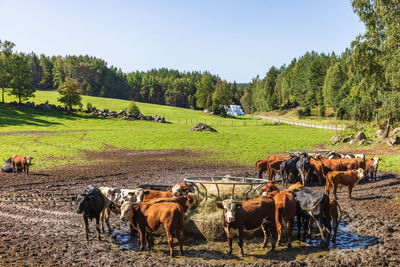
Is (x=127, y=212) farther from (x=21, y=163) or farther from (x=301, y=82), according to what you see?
(x=301, y=82)

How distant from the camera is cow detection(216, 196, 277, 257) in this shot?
948 cm

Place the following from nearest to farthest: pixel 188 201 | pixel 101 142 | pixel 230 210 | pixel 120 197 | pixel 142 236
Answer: pixel 230 210 → pixel 142 236 → pixel 188 201 → pixel 120 197 → pixel 101 142

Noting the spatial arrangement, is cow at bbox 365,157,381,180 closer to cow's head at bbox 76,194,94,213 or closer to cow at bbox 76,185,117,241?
cow at bbox 76,185,117,241

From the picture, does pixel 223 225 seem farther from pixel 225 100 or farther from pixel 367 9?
pixel 225 100

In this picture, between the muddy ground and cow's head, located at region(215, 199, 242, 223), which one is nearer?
the muddy ground

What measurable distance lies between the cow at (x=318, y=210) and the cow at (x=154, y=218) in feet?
13.2

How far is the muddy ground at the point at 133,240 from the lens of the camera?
9.11m

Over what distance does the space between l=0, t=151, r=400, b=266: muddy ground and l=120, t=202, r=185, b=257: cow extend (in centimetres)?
54

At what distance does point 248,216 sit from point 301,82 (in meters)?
112

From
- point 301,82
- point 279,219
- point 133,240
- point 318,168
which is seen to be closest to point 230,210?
point 279,219

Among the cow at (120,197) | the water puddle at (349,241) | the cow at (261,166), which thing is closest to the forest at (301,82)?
the cow at (261,166)

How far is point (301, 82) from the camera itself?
114m

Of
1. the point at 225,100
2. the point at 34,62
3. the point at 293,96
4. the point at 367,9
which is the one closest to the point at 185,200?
the point at 367,9

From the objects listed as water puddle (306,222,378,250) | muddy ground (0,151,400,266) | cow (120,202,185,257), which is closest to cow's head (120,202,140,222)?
cow (120,202,185,257)
